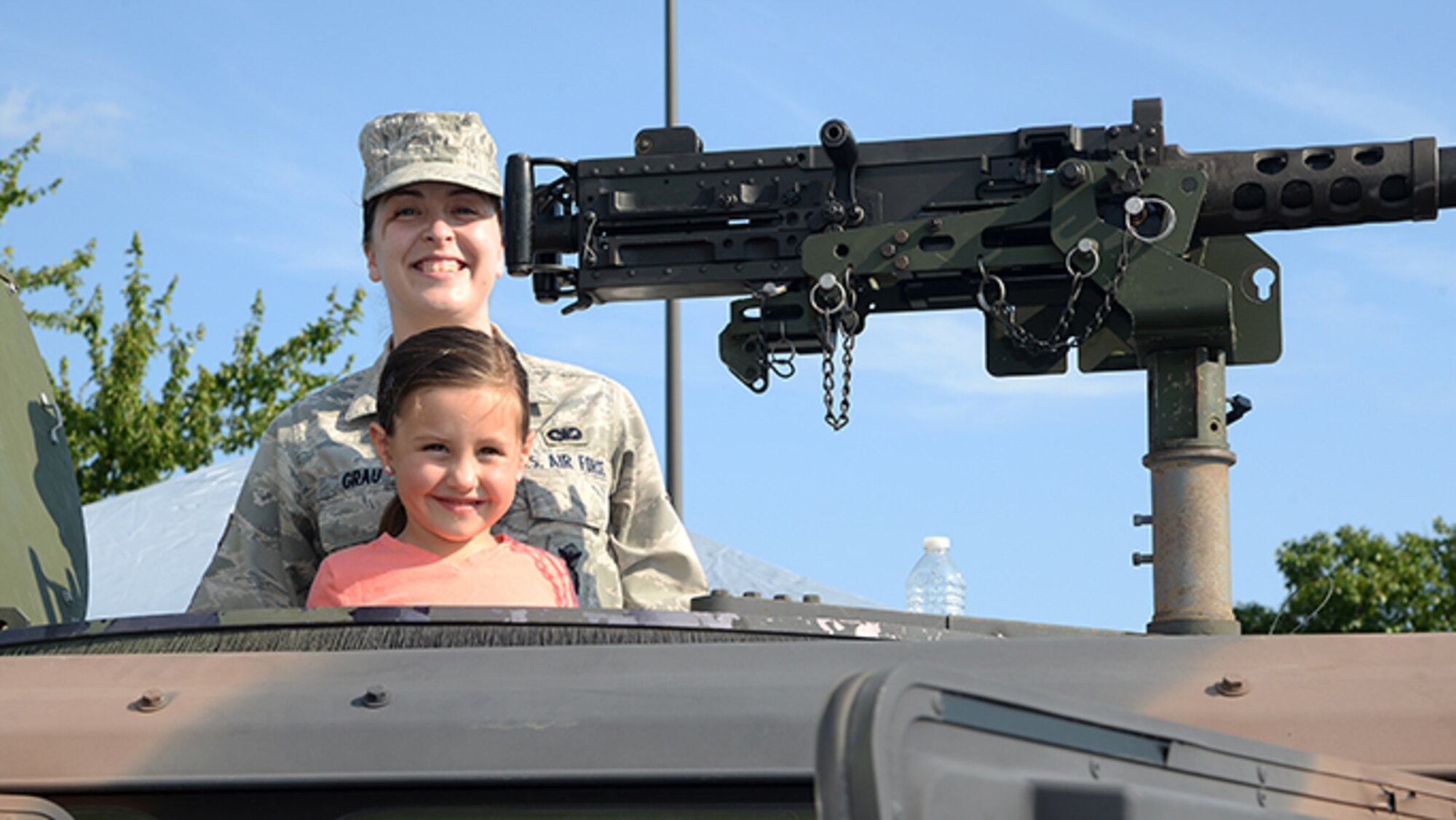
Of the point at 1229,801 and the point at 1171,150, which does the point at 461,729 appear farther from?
the point at 1171,150

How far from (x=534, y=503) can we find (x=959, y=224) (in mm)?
1528

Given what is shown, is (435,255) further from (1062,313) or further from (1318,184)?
(1318,184)

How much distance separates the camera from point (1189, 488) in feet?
13.8

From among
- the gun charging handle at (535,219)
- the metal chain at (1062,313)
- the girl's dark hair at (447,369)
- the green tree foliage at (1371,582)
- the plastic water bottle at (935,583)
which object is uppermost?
the gun charging handle at (535,219)

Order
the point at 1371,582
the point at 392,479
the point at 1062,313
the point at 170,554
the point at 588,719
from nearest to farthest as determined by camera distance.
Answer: the point at 588,719, the point at 392,479, the point at 1062,313, the point at 170,554, the point at 1371,582

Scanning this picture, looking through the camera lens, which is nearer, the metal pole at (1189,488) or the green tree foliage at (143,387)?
the metal pole at (1189,488)

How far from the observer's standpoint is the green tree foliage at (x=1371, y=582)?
22.9 meters

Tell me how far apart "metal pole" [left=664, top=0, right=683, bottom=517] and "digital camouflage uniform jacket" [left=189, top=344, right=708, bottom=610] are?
7829 millimetres

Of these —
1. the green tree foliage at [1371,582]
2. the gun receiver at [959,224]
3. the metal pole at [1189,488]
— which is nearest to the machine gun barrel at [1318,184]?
the gun receiver at [959,224]

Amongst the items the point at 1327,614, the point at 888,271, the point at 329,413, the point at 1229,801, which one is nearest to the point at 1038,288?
the point at 888,271

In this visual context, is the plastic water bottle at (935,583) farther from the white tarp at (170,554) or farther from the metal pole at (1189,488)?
the white tarp at (170,554)

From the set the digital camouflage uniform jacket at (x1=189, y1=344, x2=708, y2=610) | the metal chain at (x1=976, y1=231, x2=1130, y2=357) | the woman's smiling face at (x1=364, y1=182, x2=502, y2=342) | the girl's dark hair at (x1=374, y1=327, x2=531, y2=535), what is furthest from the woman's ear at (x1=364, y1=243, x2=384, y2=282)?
the metal chain at (x1=976, y1=231, x2=1130, y2=357)

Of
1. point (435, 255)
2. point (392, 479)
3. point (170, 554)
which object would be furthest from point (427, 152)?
point (170, 554)

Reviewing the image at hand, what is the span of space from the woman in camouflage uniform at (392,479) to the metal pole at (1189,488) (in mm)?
1074
